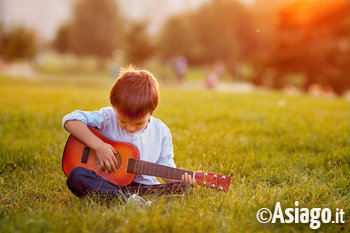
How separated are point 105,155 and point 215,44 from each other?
4763 centimetres

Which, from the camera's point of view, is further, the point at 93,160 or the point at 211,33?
the point at 211,33

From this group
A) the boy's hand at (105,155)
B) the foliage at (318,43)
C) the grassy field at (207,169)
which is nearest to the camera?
the grassy field at (207,169)

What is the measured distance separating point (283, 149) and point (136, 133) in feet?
7.38

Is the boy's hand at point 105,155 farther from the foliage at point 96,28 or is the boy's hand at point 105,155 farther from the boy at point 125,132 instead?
the foliage at point 96,28

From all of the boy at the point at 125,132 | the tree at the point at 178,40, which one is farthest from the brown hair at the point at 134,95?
the tree at the point at 178,40

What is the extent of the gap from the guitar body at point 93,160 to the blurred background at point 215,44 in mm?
21110

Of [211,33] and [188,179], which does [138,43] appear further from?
[188,179]

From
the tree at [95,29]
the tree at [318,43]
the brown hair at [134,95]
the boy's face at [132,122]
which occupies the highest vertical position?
the tree at [95,29]

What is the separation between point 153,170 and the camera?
2869mm

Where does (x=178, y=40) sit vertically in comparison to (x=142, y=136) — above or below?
above

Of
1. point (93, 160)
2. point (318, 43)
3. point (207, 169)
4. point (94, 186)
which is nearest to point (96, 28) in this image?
point (318, 43)

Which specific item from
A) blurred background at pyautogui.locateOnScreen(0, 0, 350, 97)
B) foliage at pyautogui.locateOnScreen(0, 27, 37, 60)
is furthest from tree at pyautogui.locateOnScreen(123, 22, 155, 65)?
foliage at pyautogui.locateOnScreen(0, 27, 37, 60)

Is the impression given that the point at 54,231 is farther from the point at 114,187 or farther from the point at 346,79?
the point at 346,79

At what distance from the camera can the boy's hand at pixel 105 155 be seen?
9.21ft
